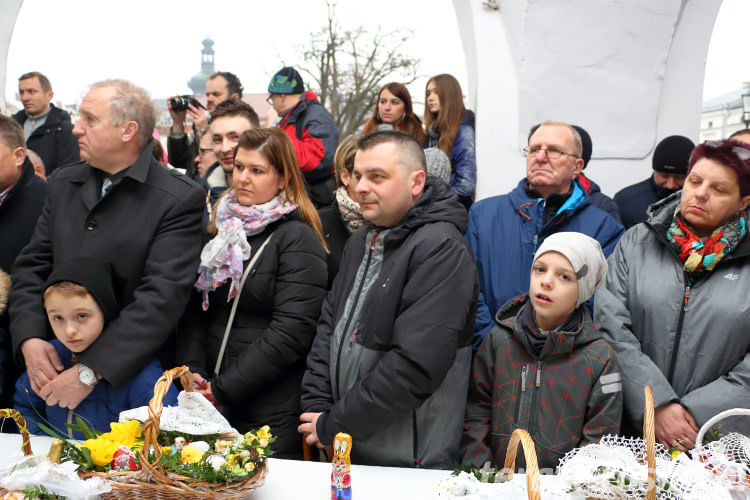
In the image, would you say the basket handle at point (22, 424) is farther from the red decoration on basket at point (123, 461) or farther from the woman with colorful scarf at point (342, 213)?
the woman with colorful scarf at point (342, 213)

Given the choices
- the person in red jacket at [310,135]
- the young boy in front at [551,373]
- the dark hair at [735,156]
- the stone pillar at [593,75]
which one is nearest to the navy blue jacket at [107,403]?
the young boy in front at [551,373]

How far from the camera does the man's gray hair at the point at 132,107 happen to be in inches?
88.3

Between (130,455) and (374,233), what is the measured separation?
107cm

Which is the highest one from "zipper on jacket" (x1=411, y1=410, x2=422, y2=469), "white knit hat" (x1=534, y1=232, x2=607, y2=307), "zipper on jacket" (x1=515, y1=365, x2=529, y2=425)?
"white knit hat" (x1=534, y1=232, x2=607, y2=307)

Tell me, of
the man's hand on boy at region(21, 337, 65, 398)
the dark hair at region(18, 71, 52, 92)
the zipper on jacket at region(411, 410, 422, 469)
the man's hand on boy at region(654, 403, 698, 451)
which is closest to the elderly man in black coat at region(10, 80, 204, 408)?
the man's hand on boy at region(21, 337, 65, 398)

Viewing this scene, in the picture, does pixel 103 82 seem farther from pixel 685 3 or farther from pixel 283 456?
pixel 685 3

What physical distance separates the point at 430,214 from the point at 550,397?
2.34 ft

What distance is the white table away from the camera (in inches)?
60.9

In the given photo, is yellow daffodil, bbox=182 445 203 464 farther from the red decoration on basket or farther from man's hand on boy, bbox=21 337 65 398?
man's hand on boy, bbox=21 337 65 398

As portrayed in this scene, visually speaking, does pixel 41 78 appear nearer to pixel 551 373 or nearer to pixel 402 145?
pixel 402 145

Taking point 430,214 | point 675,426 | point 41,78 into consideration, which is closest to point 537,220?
point 430,214

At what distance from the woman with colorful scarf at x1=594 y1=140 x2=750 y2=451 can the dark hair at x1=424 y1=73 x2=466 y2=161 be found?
2016 mm

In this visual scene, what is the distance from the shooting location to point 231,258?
229 cm

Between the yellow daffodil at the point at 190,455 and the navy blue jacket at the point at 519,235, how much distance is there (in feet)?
4.50
